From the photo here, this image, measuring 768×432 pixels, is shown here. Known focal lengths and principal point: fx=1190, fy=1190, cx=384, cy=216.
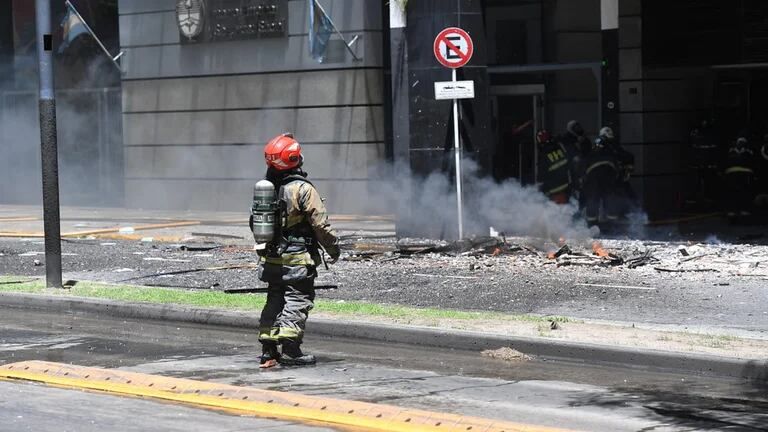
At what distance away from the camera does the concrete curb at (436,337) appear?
27.7ft

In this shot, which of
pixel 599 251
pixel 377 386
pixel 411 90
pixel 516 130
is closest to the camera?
pixel 377 386

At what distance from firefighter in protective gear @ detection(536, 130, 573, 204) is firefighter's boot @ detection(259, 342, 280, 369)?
9766 millimetres

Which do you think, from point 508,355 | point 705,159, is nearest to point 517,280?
point 508,355

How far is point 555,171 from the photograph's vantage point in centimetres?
1806

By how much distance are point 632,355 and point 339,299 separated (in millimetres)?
3903

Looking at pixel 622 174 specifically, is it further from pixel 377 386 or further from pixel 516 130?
pixel 377 386

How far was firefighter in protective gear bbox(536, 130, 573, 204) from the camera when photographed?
17969 millimetres

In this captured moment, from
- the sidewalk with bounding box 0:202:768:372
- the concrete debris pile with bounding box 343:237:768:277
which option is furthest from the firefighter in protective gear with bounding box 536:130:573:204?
the sidewalk with bounding box 0:202:768:372

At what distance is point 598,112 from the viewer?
21.8 m

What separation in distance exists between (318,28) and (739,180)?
27.0ft

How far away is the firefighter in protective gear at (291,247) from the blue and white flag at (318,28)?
1406cm

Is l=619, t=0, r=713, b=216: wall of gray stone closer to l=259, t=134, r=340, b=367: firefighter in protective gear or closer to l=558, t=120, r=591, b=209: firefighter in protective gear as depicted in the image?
l=558, t=120, r=591, b=209: firefighter in protective gear

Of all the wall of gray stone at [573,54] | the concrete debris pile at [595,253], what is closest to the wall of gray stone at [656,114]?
the wall of gray stone at [573,54]

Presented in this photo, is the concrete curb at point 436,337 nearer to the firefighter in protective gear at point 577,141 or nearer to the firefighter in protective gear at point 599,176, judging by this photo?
the firefighter in protective gear at point 599,176
